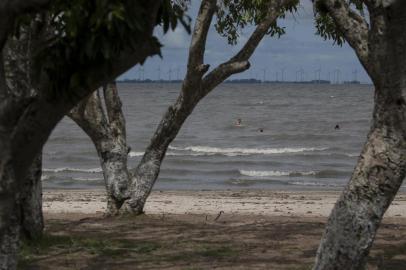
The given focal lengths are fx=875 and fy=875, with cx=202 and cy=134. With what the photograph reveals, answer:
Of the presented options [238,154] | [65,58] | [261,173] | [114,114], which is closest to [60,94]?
[65,58]

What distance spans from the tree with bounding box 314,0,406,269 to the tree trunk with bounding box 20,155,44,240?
4092mm

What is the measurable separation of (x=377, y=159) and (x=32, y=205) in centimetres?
471

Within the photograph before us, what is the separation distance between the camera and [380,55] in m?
6.12

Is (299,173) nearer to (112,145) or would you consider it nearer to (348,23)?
(112,145)

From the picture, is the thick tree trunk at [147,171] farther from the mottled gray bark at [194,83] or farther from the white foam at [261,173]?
the white foam at [261,173]

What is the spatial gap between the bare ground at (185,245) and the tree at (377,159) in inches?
81.2

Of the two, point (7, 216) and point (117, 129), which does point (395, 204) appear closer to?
point (117, 129)

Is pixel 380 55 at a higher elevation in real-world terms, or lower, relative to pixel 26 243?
higher

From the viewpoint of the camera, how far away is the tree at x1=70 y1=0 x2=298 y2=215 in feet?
37.7

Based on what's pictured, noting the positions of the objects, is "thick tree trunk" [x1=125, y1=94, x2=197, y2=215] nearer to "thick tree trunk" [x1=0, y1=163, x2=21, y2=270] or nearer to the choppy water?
"thick tree trunk" [x1=0, y1=163, x2=21, y2=270]

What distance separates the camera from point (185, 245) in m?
9.84

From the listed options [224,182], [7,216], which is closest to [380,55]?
[7,216]

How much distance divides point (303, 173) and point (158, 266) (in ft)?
65.3

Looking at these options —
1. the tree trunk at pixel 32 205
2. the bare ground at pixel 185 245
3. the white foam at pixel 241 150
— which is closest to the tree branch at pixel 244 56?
the bare ground at pixel 185 245
